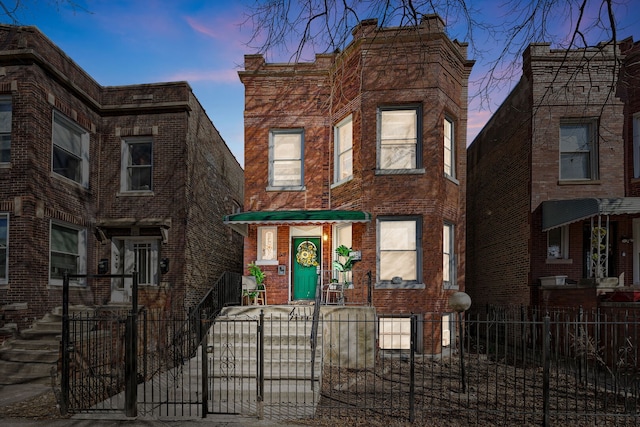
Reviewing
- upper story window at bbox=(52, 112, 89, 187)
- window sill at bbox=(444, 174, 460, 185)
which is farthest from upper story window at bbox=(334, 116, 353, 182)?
upper story window at bbox=(52, 112, 89, 187)

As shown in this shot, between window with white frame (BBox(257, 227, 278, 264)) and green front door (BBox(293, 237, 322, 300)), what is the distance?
73 cm

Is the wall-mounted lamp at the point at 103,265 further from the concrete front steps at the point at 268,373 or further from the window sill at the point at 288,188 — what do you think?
the window sill at the point at 288,188

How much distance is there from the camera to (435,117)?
13648mm

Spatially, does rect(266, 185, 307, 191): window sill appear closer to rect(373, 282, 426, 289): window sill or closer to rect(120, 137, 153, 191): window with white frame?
rect(120, 137, 153, 191): window with white frame

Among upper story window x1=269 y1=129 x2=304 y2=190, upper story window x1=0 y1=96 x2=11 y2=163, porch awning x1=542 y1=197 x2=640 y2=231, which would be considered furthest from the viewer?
upper story window x1=269 y1=129 x2=304 y2=190

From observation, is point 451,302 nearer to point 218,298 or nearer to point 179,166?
point 218,298

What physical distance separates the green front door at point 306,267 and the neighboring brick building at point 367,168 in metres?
0.03

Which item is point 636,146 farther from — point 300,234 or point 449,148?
point 300,234

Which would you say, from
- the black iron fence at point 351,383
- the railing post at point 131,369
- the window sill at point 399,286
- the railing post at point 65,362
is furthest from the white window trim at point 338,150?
the railing post at point 65,362

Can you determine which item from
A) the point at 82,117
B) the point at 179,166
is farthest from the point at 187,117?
the point at 82,117

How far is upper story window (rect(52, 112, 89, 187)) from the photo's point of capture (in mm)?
13219

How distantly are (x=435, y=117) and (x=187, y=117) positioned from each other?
7902mm

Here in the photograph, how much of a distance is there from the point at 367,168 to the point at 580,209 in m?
6.14

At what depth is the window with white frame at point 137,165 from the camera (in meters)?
14.9
